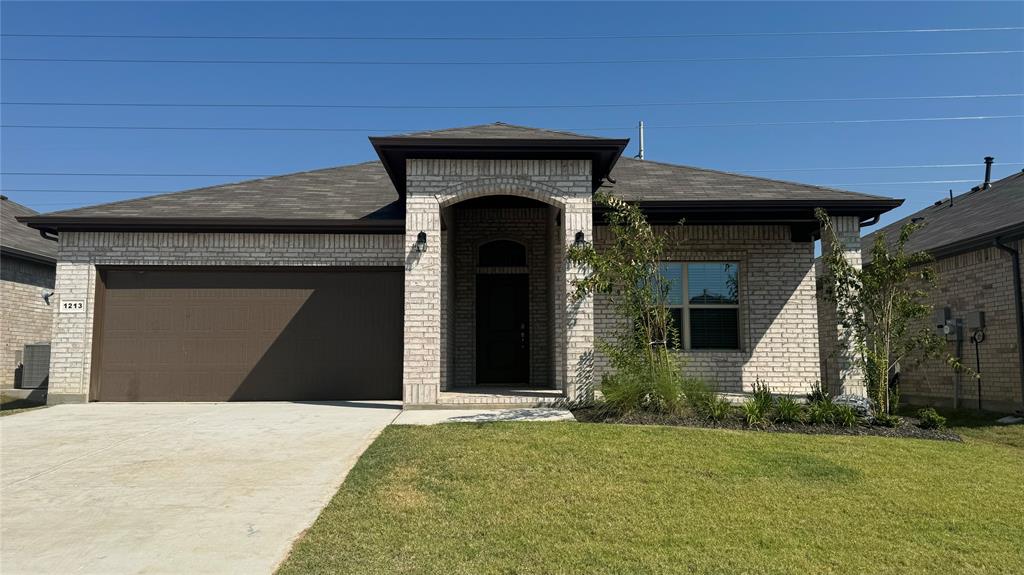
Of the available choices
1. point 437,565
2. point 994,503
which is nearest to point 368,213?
point 437,565

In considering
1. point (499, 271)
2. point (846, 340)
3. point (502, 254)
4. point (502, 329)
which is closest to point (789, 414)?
point (846, 340)

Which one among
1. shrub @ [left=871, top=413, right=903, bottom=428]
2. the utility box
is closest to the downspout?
the utility box

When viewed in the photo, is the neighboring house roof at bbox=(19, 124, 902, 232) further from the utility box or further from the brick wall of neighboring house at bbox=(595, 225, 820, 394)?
the utility box

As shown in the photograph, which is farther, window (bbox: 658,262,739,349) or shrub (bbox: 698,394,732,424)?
window (bbox: 658,262,739,349)

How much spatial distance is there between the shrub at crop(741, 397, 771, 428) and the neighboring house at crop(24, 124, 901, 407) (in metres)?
2.55

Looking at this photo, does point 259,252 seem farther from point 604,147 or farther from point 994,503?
point 994,503

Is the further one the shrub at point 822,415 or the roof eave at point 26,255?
the roof eave at point 26,255

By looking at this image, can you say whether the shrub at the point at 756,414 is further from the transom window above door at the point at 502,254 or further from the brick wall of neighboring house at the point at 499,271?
the transom window above door at the point at 502,254

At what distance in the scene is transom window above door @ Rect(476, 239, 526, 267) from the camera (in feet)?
44.2

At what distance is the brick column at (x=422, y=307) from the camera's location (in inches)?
379

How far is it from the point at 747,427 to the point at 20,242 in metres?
16.0

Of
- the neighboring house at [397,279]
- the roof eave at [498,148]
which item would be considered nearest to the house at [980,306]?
the neighboring house at [397,279]

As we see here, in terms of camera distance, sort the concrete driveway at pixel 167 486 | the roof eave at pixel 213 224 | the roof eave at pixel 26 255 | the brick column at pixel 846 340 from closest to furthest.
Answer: the concrete driveway at pixel 167 486, the brick column at pixel 846 340, the roof eave at pixel 213 224, the roof eave at pixel 26 255

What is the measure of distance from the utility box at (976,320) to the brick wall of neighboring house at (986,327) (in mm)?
70
